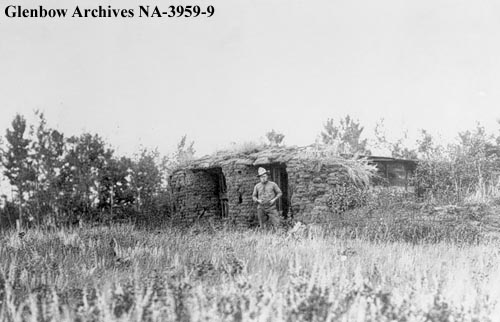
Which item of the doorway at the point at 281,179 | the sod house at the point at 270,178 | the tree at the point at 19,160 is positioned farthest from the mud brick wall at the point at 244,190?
the tree at the point at 19,160

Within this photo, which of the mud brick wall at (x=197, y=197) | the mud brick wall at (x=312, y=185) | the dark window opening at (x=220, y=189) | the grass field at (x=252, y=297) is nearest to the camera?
the grass field at (x=252, y=297)

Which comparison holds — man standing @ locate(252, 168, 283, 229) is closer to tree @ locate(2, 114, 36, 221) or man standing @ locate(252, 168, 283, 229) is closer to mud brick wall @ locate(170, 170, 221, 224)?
mud brick wall @ locate(170, 170, 221, 224)

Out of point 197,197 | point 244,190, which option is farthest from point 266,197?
point 197,197

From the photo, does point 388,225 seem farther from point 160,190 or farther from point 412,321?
point 160,190

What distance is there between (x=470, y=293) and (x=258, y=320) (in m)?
1.94

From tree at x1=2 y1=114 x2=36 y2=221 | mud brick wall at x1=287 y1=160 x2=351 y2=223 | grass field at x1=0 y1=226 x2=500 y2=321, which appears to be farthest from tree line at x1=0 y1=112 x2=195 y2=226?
grass field at x1=0 y1=226 x2=500 y2=321

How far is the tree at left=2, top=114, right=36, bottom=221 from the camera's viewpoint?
20188 mm

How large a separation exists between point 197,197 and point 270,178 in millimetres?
2838

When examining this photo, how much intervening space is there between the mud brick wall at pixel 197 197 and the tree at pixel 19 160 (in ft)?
23.0

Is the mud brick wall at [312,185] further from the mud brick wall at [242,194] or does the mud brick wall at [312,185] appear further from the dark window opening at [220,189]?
the dark window opening at [220,189]

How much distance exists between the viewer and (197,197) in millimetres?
16672

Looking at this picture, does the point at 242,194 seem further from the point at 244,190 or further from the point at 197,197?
the point at 197,197

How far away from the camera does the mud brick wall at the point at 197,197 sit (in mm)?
16578

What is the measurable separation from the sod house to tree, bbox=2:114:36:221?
6.56 m
